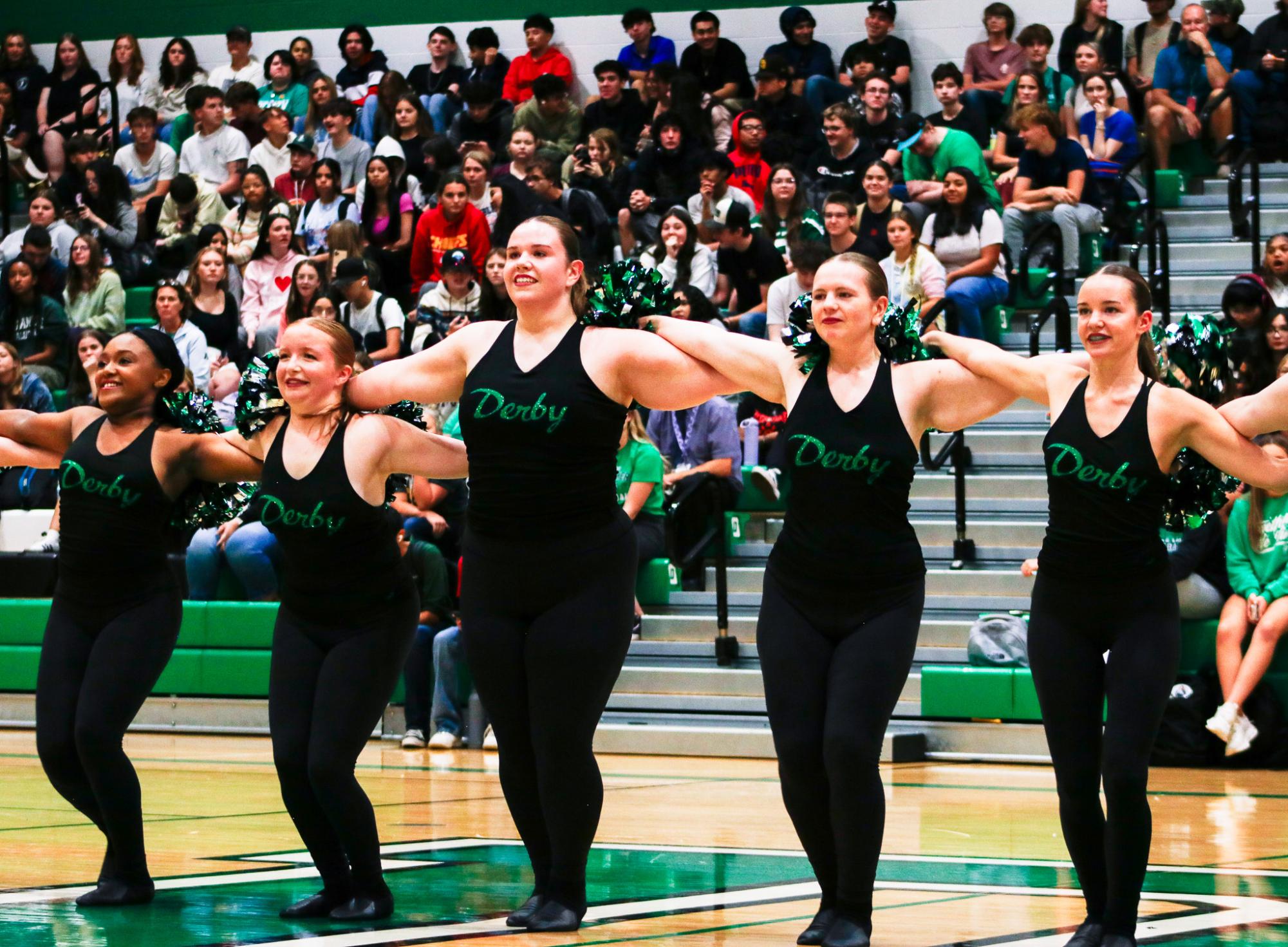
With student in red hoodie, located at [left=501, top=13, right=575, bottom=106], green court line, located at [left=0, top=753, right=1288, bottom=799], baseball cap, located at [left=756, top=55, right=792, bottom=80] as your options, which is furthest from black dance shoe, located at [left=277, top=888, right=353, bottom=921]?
student in red hoodie, located at [left=501, top=13, right=575, bottom=106]

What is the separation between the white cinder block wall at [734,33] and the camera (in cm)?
1377

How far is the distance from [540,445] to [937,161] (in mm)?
7973

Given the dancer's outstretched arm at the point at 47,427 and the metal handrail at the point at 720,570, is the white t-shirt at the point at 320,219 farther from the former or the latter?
the dancer's outstretched arm at the point at 47,427

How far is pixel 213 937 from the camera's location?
441cm

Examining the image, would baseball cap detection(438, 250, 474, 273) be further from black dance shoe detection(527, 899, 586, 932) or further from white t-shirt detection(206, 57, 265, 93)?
black dance shoe detection(527, 899, 586, 932)

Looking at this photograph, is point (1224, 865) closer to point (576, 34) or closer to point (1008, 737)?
point (1008, 737)

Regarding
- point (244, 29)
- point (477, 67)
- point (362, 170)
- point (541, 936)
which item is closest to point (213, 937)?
point (541, 936)

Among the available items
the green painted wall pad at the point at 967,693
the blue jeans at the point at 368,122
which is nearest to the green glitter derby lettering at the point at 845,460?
the green painted wall pad at the point at 967,693

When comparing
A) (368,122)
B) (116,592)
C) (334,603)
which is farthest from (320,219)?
(334,603)

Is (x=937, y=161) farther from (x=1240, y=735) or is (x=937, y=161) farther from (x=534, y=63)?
(x=1240, y=735)

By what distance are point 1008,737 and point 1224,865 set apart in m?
3.04

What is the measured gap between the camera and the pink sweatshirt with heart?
1267 centimetres

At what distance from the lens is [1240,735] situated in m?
8.28

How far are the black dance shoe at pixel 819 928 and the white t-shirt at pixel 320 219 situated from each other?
963 cm
